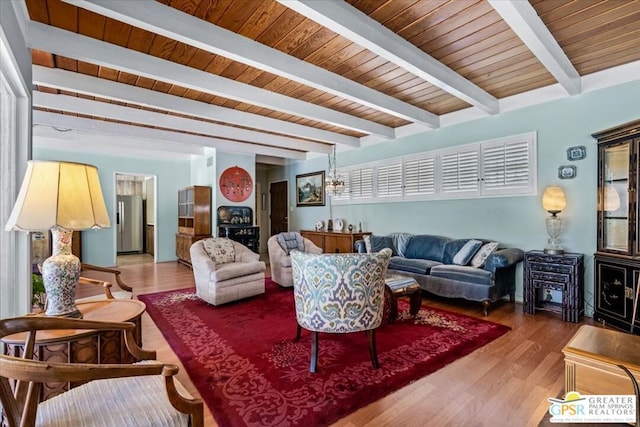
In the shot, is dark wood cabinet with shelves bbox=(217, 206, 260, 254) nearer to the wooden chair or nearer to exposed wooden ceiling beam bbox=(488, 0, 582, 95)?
the wooden chair

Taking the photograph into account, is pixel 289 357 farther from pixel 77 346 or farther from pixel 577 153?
pixel 577 153

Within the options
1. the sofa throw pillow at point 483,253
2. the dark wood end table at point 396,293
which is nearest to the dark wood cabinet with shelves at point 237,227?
the dark wood end table at point 396,293

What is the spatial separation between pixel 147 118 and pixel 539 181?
18.3 ft

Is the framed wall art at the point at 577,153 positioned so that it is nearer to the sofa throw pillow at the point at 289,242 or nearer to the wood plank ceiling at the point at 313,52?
the wood plank ceiling at the point at 313,52

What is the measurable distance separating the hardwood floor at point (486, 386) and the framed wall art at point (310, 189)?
15.8 ft

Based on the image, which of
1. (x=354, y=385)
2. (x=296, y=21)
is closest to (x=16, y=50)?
(x=296, y=21)

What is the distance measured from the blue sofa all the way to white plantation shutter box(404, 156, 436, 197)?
31.3 inches

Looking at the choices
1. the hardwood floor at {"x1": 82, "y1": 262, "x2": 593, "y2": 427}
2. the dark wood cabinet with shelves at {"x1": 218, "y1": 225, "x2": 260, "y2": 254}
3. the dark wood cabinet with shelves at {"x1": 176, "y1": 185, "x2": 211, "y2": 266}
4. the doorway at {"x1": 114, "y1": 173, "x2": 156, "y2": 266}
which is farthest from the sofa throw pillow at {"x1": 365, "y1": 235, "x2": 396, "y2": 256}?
the doorway at {"x1": 114, "y1": 173, "x2": 156, "y2": 266}

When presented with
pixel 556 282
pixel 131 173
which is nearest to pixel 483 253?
pixel 556 282

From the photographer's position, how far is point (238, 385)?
2.12 meters

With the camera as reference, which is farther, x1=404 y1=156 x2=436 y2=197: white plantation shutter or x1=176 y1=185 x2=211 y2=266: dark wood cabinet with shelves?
x1=176 y1=185 x2=211 y2=266: dark wood cabinet with shelves

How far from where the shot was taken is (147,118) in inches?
180

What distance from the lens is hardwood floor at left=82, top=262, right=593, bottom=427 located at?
5.92ft

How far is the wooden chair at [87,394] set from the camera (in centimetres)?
96
